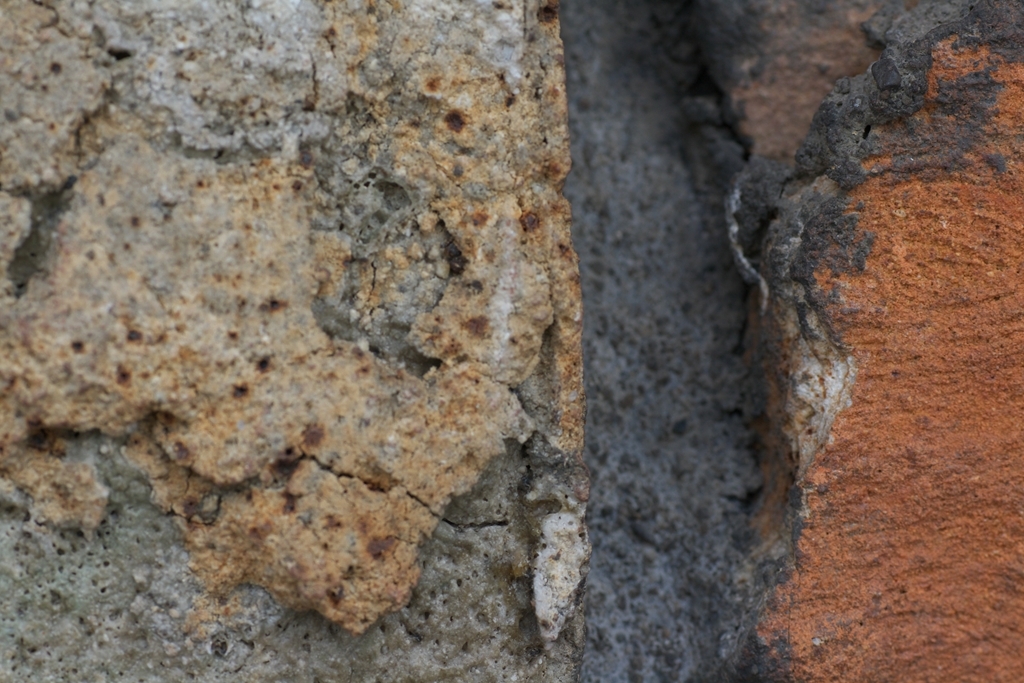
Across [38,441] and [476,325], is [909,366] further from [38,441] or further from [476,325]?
[38,441]

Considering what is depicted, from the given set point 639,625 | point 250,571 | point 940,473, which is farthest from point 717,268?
point 250,571

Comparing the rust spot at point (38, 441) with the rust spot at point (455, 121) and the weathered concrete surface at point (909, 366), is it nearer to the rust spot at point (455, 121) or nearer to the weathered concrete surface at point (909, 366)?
the rust spot at point (455, 121)

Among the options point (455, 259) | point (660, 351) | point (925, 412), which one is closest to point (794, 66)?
point (660, 351)

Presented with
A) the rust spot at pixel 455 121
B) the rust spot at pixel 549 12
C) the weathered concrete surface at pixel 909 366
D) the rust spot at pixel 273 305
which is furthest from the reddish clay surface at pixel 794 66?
the rust spot at pixel 273 305

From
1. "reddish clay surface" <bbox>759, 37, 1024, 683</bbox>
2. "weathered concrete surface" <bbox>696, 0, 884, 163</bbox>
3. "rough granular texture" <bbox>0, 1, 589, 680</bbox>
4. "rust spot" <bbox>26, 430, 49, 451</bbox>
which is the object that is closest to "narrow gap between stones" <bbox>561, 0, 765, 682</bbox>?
"weathered concrete surface" <bbox>696, 0, 884, 163</bbox>

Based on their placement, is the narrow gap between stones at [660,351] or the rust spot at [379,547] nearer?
the rust spot at [379,547]

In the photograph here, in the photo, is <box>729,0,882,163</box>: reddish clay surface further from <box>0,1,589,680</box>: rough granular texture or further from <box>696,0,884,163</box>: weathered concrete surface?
<box>0,1,589,680</box>: rough granular texture

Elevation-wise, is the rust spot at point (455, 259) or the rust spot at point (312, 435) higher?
the rust spot at point (455, 259)
